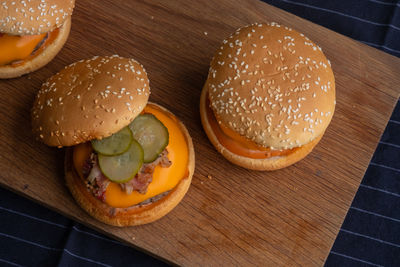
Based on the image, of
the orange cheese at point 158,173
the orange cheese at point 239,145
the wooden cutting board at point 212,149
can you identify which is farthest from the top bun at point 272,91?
the wooden cutting board at point 212,149

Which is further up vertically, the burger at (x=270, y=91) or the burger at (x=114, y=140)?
the burger at (x=270, y=91)

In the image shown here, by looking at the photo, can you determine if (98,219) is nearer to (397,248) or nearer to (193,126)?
(193,126)

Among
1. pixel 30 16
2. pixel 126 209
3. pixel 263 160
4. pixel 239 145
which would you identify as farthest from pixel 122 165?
pixel 30 16

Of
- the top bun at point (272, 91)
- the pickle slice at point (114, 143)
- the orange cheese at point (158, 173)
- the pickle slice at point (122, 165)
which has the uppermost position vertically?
the top bun at point (272, 91)

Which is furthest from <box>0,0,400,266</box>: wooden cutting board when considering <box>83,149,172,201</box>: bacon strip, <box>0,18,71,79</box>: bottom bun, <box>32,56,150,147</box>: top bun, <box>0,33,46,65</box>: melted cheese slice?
<box>32,56,150,147</box>: top bun

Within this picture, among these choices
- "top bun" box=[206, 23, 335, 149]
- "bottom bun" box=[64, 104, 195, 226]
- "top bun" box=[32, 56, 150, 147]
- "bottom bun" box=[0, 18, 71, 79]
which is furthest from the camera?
"bottom bun" box=[0, 18, 71, 79]

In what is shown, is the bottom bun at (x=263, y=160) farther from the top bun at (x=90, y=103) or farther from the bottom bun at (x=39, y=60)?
the bottom bun at (x=39, y=60)

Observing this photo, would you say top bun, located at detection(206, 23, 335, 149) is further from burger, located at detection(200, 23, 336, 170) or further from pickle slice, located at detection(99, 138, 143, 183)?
pickle slice, located at detection(99, 138, 143, 183)

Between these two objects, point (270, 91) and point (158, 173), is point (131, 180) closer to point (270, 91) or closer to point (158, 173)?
point (158, 173)
